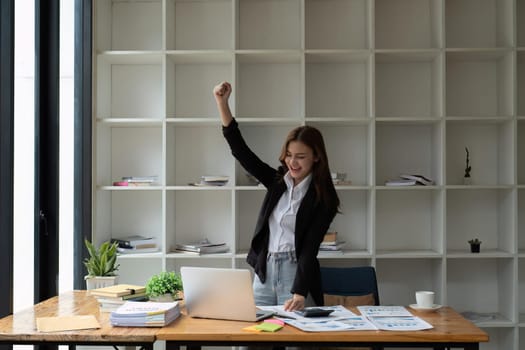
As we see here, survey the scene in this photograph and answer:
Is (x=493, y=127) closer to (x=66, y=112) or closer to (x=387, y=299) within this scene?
(x=387, y=299)

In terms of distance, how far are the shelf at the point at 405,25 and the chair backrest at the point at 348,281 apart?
1.80 m

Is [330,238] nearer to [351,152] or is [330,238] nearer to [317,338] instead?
[351,152]

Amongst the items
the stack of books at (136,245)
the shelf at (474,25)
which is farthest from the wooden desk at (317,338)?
the shelf at (474,25)

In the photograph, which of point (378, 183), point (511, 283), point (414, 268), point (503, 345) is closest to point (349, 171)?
point (378, 183)

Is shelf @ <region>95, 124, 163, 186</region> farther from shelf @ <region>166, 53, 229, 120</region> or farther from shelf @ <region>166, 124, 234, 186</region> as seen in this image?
shelf @ <region>166, 53, 229, 120</region>

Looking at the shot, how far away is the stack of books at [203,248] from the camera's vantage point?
13.5 feet

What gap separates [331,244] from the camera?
162 inches

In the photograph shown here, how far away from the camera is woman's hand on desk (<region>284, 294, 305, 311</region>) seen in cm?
264

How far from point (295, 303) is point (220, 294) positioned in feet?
1.24

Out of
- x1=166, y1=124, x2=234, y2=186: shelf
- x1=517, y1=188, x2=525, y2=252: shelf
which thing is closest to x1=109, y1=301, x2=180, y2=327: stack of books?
x1=166, y1=124, x2=234, y2=186: shelf

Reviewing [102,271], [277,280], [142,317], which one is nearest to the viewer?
[142,317]

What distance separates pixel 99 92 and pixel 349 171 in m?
1.78

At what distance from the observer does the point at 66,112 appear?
3775 millimetres

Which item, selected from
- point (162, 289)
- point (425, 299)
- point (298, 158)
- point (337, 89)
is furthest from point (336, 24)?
point (162, 289)
